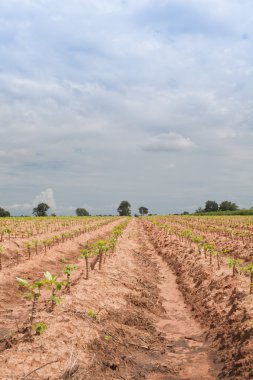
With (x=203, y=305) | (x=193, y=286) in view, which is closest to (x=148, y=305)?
(x=203, y=305)

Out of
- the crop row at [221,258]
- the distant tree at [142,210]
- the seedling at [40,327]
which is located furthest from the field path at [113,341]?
the distant tree at [142,210]

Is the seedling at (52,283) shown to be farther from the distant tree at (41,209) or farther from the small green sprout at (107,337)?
the distant tree at (41,209)

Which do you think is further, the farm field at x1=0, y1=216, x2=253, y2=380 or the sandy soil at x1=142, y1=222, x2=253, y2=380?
the sandy soil at x1=142, y1=222, x2=253, y2=380

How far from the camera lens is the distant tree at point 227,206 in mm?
110625

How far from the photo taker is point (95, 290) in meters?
10.4

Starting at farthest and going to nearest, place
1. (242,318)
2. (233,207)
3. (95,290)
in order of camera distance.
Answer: (233,207), (95,290), (242,318)

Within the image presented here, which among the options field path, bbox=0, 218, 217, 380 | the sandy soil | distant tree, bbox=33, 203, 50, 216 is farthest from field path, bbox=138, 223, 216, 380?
distant tree, bbox=33, 203, 50, 216

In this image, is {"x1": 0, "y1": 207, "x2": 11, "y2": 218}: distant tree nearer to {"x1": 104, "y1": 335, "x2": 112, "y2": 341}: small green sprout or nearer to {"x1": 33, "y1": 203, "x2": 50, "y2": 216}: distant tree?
{"x1": 33, "y1": 203, "x2": 50, "y2": 216}: distant tree

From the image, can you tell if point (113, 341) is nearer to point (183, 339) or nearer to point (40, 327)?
point (40, 327)

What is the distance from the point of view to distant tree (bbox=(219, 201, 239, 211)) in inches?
4355

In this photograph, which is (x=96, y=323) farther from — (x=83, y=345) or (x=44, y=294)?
(x=44, y=294)

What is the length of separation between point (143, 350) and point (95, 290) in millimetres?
2881

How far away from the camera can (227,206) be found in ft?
367

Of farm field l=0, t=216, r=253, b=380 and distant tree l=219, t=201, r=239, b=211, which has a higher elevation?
distant tree l=219, t=201, r=239, b=211
